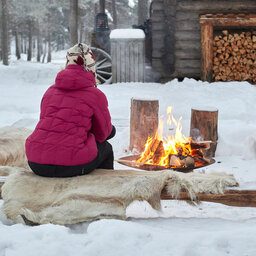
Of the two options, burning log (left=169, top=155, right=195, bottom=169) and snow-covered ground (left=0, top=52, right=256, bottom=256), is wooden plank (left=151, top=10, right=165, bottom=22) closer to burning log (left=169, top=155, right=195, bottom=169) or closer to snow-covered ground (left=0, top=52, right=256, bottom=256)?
snow-covered ground (left=0, top=52, right=256, bottom=256)

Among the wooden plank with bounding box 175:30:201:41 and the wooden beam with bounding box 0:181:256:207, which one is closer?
the wooden beam with bounding box 0:181:256:207

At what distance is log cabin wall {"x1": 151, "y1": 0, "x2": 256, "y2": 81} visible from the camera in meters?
10.4

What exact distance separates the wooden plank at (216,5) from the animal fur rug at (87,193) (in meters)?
8.36

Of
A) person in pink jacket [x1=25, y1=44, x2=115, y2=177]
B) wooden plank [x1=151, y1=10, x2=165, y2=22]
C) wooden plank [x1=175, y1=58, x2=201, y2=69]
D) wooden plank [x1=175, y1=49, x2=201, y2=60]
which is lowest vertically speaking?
person in pink jacket [x1=25, y1=44, x2=115, y2=177]

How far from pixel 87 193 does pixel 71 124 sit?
0.63 metres

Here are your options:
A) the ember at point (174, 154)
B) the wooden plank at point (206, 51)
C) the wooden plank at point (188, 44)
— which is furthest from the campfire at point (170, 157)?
the wooden plank at point (188, 44)

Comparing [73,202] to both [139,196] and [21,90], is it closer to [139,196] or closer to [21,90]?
[139,196]

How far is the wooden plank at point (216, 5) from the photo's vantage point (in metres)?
10.3

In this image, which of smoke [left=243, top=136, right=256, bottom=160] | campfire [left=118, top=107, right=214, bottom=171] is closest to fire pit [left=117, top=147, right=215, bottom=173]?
campfire [left=118, top=107, right=214, bottom=171]

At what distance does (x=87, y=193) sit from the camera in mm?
3027

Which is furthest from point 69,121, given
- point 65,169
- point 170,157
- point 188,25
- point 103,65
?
point 103,65

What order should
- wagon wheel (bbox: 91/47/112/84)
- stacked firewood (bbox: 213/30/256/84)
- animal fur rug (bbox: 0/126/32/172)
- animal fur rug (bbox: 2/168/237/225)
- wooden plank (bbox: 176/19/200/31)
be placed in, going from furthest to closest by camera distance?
1. wagon wheel (bbox: 91/47/112/84)
2. wooden plank (bbox: 176/19/200/31)
3. stacked firewood (bbox: 213/30/256/84)
4. animal fur rug (bbox: 0/126/32/172)
5. animal fur rug (bbox: 2/168/237/225)

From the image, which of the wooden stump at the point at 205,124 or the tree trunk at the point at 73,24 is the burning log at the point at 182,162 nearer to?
the wooden stump at the point at 205,124

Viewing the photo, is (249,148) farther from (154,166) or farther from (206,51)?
(206,51)
